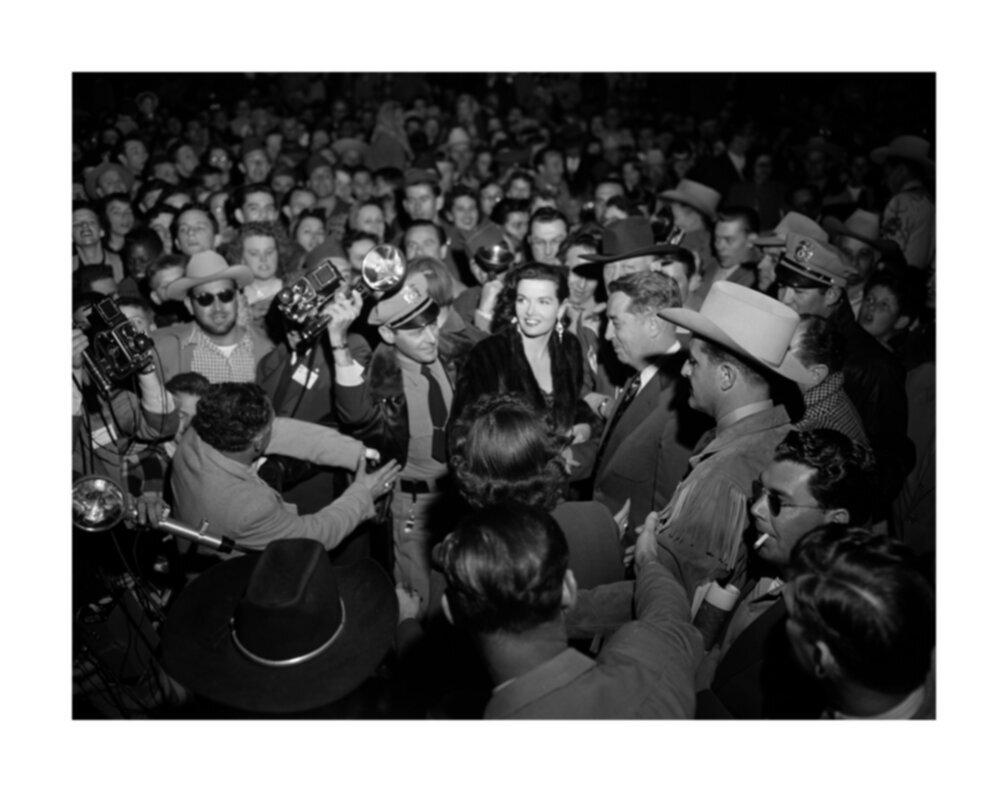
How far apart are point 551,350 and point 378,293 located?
1.00 m

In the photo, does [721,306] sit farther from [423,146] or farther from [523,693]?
[423,146]

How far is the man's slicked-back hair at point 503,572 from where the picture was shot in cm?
169

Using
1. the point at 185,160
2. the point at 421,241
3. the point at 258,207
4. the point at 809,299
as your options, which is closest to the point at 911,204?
the point at 809,299

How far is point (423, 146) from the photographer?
11906mm

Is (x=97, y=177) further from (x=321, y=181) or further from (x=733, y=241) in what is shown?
(x=733, y=241)

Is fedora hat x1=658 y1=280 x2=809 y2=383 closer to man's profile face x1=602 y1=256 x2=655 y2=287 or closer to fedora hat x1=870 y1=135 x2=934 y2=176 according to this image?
man's profile face x1=602 y1=256 x2=655 y2=287

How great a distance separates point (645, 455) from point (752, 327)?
2.76 ft

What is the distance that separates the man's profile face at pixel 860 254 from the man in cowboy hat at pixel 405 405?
10.9 feet

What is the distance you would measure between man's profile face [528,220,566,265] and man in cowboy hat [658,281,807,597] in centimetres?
281

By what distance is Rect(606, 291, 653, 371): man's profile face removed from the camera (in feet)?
11.9

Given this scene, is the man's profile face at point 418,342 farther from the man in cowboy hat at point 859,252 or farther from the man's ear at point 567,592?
the man in cowboy hat at point 859,252

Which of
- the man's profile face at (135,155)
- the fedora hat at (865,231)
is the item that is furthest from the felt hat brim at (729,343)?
the man's profile face at (135,155)

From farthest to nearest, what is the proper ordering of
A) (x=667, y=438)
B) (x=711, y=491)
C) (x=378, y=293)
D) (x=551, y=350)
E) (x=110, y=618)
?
(x=551, y=350) → (x=378, y=293) → (x=667, y=438) → (x=110, y=618) → (x=711, y=491)

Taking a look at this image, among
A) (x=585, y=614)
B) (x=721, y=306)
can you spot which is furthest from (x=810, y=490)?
(x=721, y=306)
